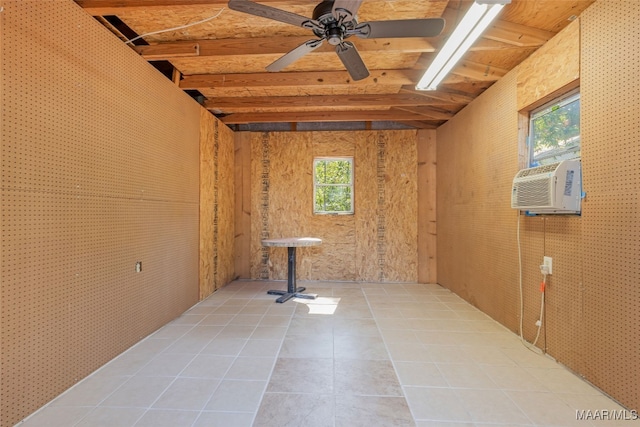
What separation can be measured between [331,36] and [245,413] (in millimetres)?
2459

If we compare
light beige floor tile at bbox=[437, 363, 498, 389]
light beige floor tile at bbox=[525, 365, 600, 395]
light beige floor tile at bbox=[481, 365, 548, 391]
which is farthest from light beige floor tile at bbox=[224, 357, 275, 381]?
light beige floor tile at bbox=[525, 365, 600, 395]

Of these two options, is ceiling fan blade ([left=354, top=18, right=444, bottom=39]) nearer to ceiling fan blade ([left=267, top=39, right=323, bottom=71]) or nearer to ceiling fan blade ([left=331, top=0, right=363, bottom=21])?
ceiling fan blade ([left=331, top=0, right=363, bottom=21])

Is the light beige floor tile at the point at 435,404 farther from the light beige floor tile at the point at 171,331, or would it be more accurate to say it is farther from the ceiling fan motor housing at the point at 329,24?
the ceiling fan motor housing at the point at 329,24

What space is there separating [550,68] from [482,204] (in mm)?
1637

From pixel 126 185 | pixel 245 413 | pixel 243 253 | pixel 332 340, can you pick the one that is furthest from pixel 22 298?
pixel 243 253

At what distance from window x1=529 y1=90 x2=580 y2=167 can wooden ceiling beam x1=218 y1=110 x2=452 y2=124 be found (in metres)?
1.89

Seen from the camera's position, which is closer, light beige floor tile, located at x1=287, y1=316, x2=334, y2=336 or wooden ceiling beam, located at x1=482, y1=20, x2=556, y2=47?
wooden ceiling beam, located at x1=482, y1=20, x2=556, y2=47

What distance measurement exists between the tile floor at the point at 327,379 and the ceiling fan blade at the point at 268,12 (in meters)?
2.46

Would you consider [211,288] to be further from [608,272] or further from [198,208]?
[608,272]

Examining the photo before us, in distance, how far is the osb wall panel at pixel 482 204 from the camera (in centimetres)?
308

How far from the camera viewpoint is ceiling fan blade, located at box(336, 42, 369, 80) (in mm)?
2021

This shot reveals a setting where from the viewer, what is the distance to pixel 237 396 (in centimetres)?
194

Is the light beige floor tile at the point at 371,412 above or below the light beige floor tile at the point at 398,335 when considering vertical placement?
above

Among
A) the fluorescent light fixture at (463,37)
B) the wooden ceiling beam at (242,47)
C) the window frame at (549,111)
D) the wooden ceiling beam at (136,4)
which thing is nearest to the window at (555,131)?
the window frame at (549,111)
